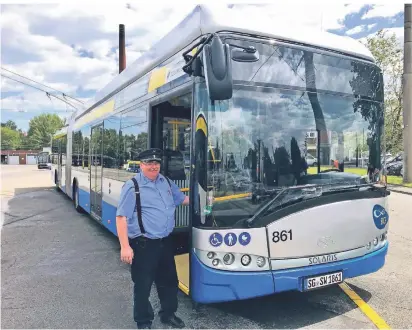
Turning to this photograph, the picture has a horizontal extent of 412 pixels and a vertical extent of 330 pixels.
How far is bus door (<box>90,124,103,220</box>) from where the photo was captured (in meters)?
7.75

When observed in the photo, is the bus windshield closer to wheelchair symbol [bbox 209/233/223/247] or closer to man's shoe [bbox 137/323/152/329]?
wheelchair symbol [bbox 209/233/223/247]

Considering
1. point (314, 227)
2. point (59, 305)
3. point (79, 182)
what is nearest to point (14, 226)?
point (79, 182)

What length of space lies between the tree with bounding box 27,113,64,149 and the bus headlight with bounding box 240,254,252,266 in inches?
4148

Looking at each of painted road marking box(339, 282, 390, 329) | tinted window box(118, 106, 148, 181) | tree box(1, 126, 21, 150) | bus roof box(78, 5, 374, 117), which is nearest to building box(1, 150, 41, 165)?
tree box(1, 126, 21, 150)

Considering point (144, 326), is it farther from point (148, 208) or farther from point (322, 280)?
point (322, 280)

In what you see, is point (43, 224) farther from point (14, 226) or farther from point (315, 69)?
point (315, 69)

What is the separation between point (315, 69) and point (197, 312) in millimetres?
2882

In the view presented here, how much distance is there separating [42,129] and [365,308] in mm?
112119

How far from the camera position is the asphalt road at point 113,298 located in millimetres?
3908

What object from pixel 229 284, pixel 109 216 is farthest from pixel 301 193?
pixel 109 216

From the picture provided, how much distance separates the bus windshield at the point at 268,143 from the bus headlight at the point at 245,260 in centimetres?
33

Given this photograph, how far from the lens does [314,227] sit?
3.64 metres

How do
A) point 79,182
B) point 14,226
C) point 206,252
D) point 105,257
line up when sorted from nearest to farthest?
point 206,252
point 105,257
point 14,226
point 79,182

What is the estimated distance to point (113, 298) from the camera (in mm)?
4586
